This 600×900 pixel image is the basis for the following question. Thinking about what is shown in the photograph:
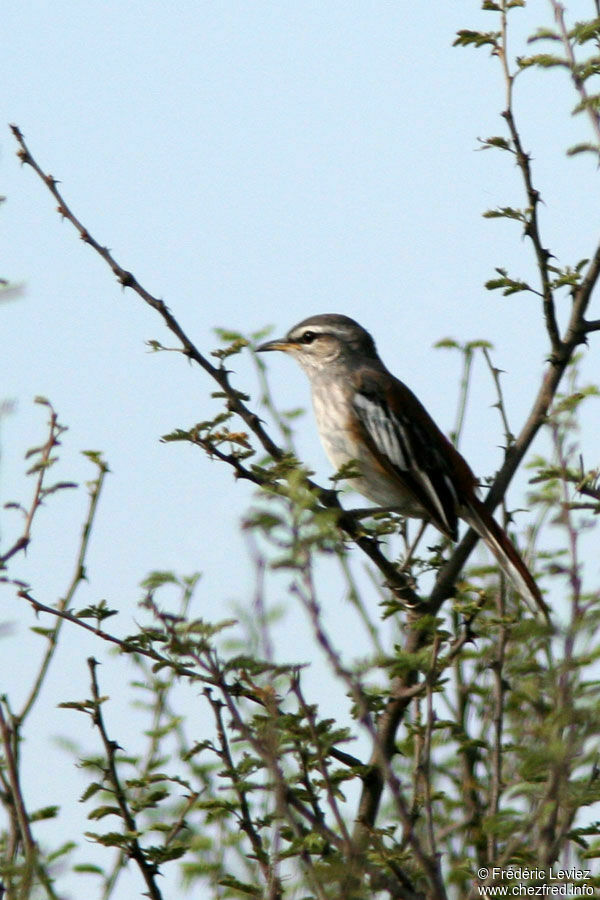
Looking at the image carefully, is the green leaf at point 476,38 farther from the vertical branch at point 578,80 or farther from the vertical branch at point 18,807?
the vertical branch at point 18,807

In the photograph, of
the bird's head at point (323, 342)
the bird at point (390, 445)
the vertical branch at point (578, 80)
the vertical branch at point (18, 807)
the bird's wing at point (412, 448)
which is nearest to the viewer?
the vertical branch at point (18, 807)

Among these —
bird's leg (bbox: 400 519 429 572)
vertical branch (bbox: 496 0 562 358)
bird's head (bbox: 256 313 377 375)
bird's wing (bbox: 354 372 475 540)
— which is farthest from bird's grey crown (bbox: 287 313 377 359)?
vertical branch (bbox: 496 0 562 358)

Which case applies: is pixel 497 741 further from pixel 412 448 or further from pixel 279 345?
pixel 279 345

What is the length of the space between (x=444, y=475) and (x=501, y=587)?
339 cm

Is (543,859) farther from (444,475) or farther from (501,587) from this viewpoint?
(444,475)

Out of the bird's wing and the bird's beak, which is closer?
the bird's wing

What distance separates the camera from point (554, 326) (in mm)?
6980

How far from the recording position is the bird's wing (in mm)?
9094

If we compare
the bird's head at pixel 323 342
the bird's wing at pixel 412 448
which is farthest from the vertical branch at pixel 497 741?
the bird's head at pixel 323 342

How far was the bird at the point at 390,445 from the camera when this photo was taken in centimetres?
898

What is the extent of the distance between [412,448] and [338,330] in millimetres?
2012

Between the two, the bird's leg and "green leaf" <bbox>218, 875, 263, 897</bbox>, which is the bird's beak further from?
"green leaf" <bbox>218, 875, 263, 897</bbox>

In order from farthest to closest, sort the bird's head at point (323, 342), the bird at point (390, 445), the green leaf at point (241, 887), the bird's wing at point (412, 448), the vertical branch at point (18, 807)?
1. the bird's head at point (323, 342)
2. the bird's wing at point (412, 448)
3. the bird at point (390, 445)
4. the green leaf at point (241, 887)
5. the vertical branch at point (18, 807)

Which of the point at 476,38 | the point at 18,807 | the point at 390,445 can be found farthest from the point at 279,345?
the point at 18,807
